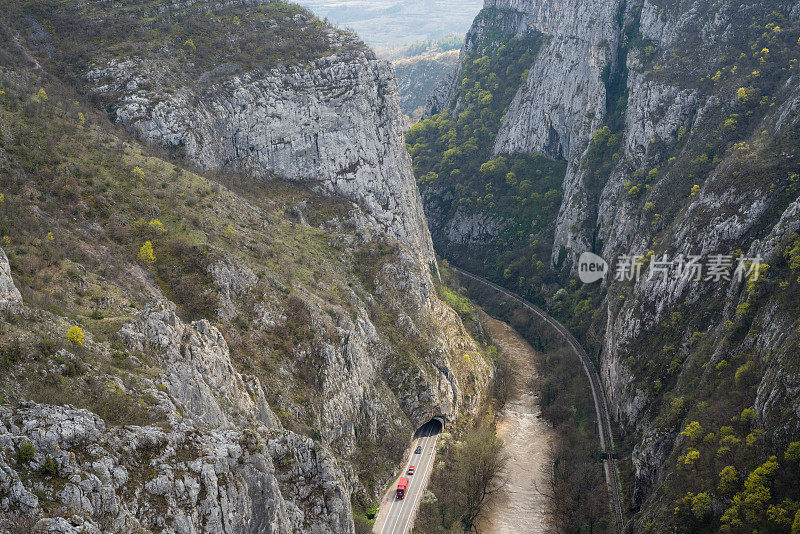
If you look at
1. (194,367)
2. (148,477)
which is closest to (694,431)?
(194,367)

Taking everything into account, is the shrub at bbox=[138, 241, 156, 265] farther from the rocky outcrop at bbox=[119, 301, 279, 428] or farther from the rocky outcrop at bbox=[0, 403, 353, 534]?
the rocky outcrop at bbox=[0, 403, 353, 534]

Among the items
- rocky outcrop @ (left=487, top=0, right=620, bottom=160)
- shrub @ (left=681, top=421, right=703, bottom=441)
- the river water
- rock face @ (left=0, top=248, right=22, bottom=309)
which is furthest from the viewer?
rocky outcrop @ (left=487, top=0, right=620, bottom=160)

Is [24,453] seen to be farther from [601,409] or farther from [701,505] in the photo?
[601,409]

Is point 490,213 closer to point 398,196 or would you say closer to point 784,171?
point 398,196

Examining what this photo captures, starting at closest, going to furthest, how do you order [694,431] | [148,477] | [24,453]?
[24,453] < [148,477] < [694,431]

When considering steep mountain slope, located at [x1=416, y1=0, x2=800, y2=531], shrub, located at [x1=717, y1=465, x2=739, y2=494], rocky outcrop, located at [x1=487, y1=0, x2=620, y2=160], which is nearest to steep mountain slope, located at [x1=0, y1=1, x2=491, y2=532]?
steep mountain slope, located at [x1=416, y1=0, x2=800, y2=531]
